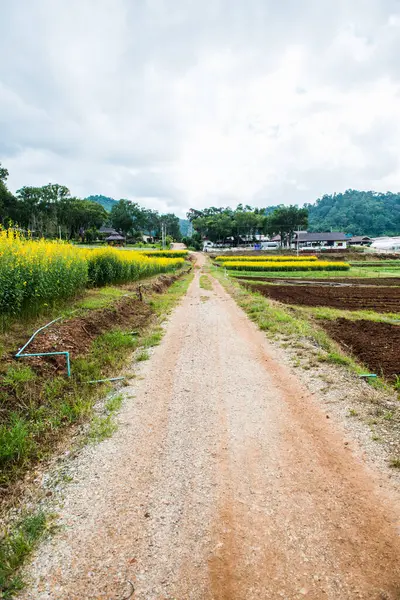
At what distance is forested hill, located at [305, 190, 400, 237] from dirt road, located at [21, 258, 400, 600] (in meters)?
137

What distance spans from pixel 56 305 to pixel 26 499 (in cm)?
708

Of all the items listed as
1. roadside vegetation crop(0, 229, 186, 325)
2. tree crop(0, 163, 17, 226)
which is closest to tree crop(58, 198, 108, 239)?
tree crop(0, 163, 17, 226)

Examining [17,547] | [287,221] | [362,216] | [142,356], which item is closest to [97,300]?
[142,356]

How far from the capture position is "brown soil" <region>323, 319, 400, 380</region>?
23.7 ft

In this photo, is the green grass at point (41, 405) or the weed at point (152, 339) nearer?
the green grass at point (41, 405)

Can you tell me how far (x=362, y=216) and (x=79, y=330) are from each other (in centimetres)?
15563

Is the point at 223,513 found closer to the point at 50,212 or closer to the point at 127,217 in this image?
the point at 50,212

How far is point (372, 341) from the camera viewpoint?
30.0 feet

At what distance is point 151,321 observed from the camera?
37.8 feet

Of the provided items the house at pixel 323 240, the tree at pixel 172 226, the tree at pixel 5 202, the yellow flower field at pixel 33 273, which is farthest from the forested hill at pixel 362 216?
the yellow flower field at pixel 33 273

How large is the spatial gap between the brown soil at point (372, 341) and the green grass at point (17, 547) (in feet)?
21.1

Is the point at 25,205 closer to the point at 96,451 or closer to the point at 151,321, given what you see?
the point at 151,321

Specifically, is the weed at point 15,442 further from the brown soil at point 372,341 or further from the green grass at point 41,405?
the brown soil at point 372,341

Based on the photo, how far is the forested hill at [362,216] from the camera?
133 metres
